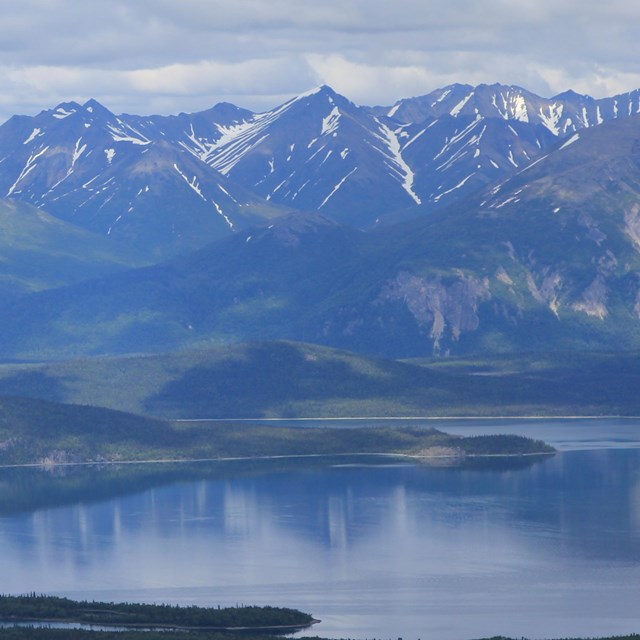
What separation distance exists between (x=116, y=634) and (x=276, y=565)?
106 feet

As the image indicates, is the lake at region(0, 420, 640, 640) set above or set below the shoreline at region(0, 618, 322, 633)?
above

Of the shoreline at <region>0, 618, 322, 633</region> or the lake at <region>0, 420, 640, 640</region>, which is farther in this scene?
the lake at <region>0, 420, 640, 640</region>

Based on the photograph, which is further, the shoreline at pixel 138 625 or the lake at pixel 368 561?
the lake at pixel 368 561

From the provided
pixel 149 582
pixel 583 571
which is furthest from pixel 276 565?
pixel 583 571

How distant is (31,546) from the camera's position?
175 metres

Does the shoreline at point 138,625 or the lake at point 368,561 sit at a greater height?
the lake at point 368,561

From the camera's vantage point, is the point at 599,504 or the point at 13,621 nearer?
the point at 13,621

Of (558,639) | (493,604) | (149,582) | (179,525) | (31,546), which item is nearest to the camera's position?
(558,639)

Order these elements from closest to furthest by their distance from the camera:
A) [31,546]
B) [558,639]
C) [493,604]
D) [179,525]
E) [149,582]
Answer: [558,639] → [493,604] → [149,582] → [31,546] → [179,525]

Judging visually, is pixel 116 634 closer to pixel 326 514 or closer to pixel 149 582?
pixel 149 582

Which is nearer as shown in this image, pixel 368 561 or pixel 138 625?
pixel 138 625

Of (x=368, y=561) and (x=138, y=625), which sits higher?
(x=368, y=561)

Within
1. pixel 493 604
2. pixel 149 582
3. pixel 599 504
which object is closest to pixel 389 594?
pixel 493 604

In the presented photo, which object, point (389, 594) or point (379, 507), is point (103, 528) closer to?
point (379, 507)
